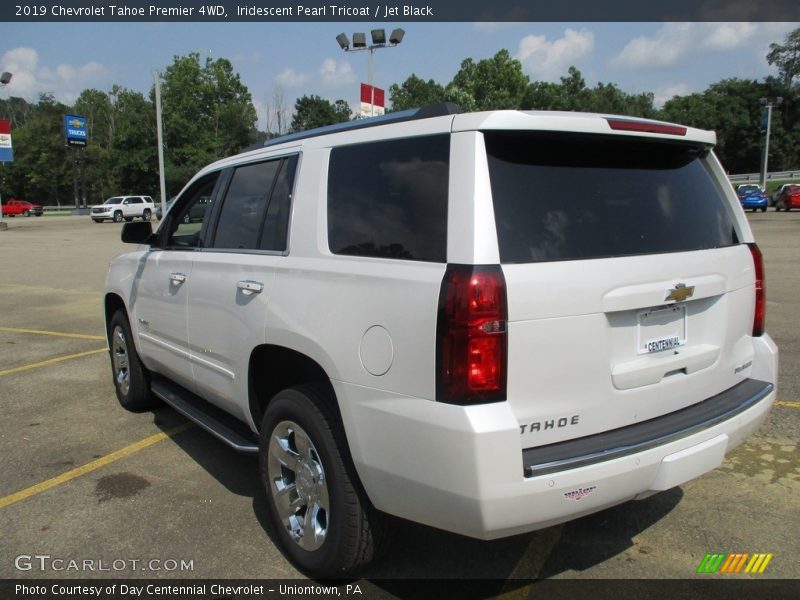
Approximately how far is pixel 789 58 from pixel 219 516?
10457cm

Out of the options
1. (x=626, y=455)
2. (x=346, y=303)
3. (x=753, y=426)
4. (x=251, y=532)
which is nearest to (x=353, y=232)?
(x=346, y=303)

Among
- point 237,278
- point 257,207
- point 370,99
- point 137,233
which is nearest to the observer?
point 237,278

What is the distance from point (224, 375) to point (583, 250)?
2096 millimetres

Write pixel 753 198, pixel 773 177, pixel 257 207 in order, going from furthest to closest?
1. pixel 773 177
2. pixel 753 198
3. pixel 257 207

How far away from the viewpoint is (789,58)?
86.2m

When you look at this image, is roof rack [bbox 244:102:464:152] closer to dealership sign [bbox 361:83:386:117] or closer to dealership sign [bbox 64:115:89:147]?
dealership sign [bbox 361:83:386:117]

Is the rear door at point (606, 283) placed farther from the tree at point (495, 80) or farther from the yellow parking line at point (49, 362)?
the tree at point (495, 80)

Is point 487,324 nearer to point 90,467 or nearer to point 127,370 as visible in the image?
point 90,467

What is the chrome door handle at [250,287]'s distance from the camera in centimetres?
313

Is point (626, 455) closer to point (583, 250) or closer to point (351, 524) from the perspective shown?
point (583, 250)

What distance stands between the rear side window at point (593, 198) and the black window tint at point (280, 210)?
124 centimetres

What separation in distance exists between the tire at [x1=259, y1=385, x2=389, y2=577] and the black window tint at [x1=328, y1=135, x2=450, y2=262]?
720 mm

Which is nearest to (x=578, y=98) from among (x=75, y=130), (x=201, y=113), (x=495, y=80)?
(x=495, y=80)

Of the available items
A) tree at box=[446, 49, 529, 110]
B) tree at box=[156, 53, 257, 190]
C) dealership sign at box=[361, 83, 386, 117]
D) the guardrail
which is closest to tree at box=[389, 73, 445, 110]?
tree at box=[446, 49, 529, 110]
